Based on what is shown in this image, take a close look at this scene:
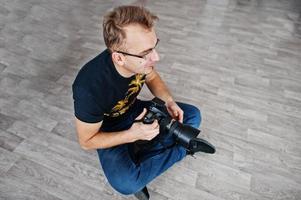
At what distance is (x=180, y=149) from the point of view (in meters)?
1.34

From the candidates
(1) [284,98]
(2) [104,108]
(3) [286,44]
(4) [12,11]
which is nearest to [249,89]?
(1) [284,98]

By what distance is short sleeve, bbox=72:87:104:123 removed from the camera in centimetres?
98

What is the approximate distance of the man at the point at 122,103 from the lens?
38.0 inches

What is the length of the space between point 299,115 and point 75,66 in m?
1.76

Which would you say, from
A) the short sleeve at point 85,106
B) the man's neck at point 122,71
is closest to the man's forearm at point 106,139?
the short sleeve at point 85,106

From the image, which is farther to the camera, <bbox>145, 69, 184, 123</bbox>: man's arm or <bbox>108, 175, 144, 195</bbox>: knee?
<bbox>145, 69, 184, 123</bbox>: man's arm

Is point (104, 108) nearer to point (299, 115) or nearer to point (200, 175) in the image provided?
point (200, 175)

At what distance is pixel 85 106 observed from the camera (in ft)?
3.22

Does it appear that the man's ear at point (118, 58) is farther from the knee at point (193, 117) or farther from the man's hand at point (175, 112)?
the knee at point (193, 117)

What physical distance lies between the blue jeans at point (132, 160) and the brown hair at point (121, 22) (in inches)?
18.0

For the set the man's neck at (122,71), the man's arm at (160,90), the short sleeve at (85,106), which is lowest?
the man's arm at (160,90)

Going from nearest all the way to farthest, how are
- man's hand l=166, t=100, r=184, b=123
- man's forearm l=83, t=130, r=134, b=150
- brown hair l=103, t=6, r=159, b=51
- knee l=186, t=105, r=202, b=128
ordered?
brown hair l=103, t=6, r=159, b=51 → man's forearm l=83, t=130, r=134, b=150 → man's hand l=166, t=100, r=184, b=123 → knee l=186, t=105, r=202, b=128

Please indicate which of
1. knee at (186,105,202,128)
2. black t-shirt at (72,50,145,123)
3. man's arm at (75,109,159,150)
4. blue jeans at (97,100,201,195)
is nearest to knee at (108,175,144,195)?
blue jeans at (97,100,201,195)

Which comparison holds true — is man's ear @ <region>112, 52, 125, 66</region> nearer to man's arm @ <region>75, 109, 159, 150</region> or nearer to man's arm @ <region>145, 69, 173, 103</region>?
man's arm @ <region>75, 109, 159, 150</region>
